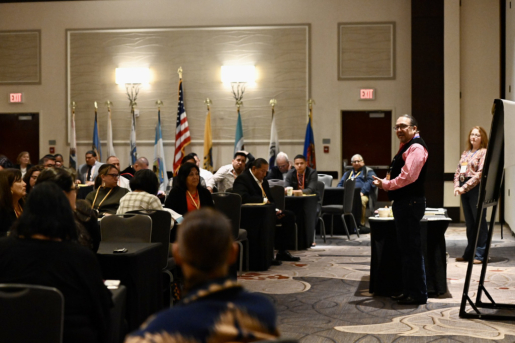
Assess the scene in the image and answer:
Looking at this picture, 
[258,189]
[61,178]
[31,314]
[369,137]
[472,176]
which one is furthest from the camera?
[369,137]

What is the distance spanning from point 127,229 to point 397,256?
2397mm

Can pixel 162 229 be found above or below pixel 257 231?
above

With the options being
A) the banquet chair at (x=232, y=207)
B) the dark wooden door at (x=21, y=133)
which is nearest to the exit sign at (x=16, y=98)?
the dark wooden door at (x=21, y=133)

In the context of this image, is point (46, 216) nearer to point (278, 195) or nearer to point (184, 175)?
point (184, 175)

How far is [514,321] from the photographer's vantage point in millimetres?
4633

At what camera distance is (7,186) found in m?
4.11

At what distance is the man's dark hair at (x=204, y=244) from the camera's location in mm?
1461

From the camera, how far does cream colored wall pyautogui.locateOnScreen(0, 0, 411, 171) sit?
12062 millimetres

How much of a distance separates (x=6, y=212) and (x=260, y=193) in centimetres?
388

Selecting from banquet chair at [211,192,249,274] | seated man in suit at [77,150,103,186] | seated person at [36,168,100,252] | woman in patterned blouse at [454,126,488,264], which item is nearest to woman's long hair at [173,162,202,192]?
banquet chair at [211,192,249,274]

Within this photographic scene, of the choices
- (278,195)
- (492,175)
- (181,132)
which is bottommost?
(278,195)

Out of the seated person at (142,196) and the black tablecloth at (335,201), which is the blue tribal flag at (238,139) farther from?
the seated person at (142,196)

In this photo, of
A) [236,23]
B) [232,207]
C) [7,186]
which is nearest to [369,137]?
[236,23]

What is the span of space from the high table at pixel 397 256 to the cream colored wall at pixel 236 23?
22.1ft
